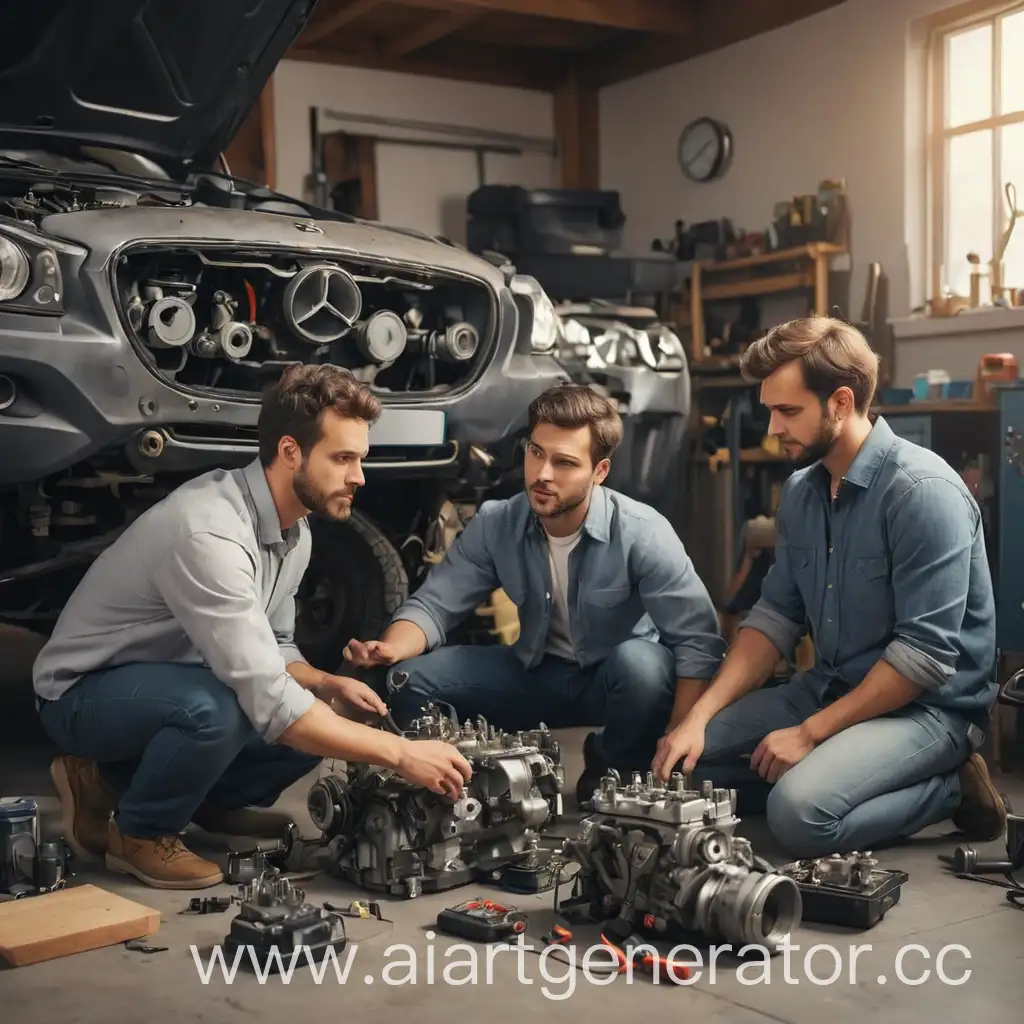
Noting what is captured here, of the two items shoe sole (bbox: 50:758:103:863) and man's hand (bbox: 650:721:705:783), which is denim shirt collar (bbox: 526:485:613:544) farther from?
shoe sole (bbox: 50:758:103:863)

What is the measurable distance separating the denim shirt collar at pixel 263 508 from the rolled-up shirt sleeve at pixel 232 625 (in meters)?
0.14

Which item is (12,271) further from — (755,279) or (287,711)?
(755,279)

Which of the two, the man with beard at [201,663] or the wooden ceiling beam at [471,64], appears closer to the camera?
the man with beard at [201,663]

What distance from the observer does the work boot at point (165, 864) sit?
8.64ft

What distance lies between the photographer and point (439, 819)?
2557 mm

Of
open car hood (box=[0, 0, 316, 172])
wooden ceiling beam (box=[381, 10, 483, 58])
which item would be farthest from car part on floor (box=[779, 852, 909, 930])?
wooden ceiling beam (box=[381, 10, 483, 58])

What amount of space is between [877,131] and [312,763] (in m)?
5.09

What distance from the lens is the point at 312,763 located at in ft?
9.64

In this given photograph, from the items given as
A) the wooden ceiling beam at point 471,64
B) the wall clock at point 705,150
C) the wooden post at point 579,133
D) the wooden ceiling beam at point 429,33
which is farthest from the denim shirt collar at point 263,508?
the wooden post at point 579,133

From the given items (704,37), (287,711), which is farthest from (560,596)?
(704,37)

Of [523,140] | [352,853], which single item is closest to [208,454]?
[352,853]

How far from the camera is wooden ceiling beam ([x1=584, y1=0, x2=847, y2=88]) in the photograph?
24.0 ft

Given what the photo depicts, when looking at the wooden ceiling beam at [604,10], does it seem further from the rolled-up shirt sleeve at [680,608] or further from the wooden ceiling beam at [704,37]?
the rolled-up shirt sleeve at [680,608]

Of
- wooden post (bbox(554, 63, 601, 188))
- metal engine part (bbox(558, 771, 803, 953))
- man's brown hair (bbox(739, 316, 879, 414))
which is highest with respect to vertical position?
wooden post (bbox(554, 63, 601, 188))
